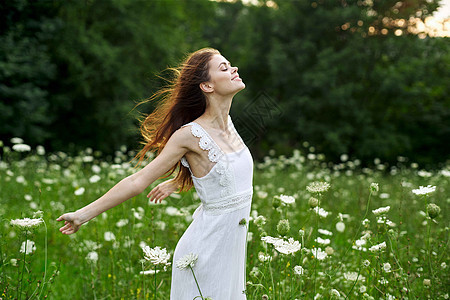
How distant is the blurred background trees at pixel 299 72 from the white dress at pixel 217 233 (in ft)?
45.1

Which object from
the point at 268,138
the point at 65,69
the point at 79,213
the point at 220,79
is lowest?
the point at 268,138

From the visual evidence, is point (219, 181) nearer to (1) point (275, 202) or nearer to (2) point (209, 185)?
(2) point (209, 185)

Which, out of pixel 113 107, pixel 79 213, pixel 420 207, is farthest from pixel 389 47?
pixel 79 213

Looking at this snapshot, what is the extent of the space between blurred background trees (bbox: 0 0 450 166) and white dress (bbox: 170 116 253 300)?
541 inches

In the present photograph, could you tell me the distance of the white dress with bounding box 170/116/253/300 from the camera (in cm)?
211

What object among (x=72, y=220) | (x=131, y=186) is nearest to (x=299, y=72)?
(x=131, y=186)

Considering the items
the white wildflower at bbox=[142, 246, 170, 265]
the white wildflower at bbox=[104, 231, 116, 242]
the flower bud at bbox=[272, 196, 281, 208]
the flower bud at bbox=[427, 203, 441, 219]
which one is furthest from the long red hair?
the flower bud at bbox=[427, 203, 441, 219]

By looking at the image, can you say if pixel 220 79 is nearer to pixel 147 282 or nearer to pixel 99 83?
pixel 147 282

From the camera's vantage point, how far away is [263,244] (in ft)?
7.06

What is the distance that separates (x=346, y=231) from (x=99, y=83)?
14838 mm

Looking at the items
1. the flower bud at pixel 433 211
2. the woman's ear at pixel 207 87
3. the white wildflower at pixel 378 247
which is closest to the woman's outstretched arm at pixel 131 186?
the woman's ear at pixel 207 87

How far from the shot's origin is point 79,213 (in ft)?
6.51

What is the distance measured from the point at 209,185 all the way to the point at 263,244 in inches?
15.5

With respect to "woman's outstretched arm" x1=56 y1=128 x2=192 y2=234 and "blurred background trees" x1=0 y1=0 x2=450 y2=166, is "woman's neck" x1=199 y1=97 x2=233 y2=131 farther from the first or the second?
"blurred background trees" x1=0 y1=0 x2=450 y2=166
